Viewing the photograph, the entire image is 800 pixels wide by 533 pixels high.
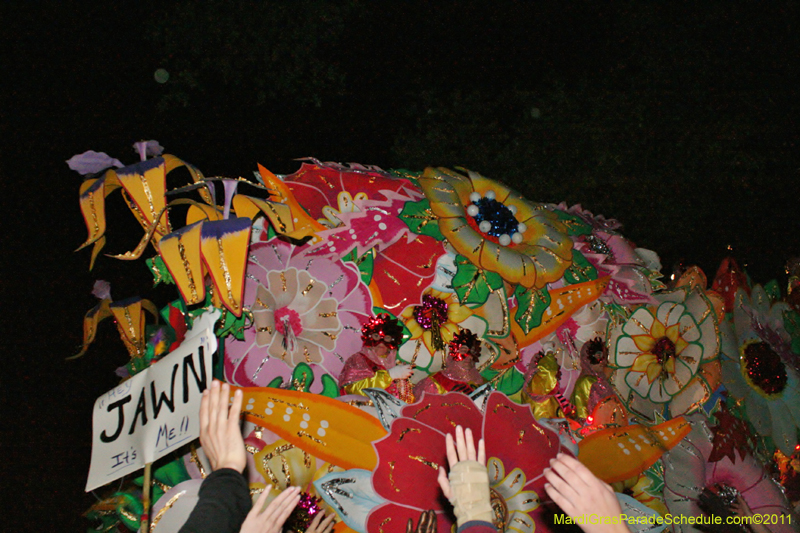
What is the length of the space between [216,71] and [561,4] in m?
3.18

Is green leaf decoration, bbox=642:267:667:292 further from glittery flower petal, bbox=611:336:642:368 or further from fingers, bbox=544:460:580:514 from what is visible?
fingers, bbox=544:460:580:514

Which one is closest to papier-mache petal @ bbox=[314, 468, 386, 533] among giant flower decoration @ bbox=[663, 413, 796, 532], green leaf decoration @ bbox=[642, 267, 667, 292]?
giant flower decoration @ bbox=[663, 413, 796, 532]

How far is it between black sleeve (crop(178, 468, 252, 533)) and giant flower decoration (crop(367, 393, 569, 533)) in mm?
858

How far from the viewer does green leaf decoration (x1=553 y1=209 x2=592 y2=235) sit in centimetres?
320

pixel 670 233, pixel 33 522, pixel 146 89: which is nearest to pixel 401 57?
pixel 146 89

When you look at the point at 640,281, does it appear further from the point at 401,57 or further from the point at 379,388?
the point at 401,57

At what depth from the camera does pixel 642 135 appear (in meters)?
5.52

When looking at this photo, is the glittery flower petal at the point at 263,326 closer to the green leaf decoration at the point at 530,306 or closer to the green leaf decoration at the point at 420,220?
the green leaf decoration at the point at 420,220

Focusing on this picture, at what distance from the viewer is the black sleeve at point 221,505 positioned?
47.9 inches

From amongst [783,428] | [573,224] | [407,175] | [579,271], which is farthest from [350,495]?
[783,428]

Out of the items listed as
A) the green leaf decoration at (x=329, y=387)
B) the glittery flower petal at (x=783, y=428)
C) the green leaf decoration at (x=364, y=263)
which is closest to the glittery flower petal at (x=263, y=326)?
the green leaf decoration at (x=329, y=387)

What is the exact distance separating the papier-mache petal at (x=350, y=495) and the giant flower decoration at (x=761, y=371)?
2.36 metres

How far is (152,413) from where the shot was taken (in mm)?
1785

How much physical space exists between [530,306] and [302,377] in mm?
1147
